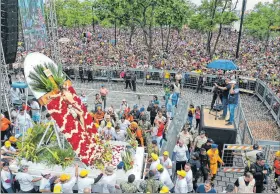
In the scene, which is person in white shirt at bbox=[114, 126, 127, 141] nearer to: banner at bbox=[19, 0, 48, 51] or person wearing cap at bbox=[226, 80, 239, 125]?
person wearing cap at bbox=[226, 80, 239, 125]

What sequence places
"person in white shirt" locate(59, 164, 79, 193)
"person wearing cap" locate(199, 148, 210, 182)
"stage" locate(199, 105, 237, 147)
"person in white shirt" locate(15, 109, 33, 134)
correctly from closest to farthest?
"person in white shirt" locate(59, 164, 79, 193), "person wearing cap" locate(199, 148, 210, 182), "stage" locate(199, 105, 237, 147), "person in white shirt" locate(15, 109, 33, 134)

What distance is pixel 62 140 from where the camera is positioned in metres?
8.95

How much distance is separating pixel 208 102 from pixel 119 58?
39.3ft

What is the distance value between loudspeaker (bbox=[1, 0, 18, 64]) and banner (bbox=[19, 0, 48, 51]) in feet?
1.66

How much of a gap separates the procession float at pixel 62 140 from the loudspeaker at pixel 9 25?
683 centimetres

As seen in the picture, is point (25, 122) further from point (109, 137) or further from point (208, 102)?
point (208, 102)

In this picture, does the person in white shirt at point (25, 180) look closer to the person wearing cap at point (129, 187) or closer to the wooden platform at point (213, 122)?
the person wearing cap at point (129, 187)

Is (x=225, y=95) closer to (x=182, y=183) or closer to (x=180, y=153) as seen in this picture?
(x=180, y=153)

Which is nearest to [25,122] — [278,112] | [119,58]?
[278,112]

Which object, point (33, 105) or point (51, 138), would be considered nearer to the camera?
point (51, 138)

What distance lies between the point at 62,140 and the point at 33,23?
933 cm

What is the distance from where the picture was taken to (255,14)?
120ft

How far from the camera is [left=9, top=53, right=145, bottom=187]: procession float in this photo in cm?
809

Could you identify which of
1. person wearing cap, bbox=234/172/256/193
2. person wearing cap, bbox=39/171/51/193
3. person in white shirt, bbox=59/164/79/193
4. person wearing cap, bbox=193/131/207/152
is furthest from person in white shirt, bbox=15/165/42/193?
person wearing cap, bbox=234/172/256/193
